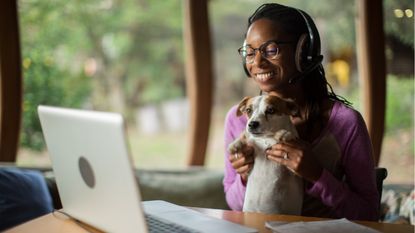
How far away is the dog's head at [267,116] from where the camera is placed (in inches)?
59.4

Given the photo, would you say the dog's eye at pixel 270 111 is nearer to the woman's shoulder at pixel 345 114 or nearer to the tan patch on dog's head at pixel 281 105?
the tan patch on dog's head at pixel 281 105

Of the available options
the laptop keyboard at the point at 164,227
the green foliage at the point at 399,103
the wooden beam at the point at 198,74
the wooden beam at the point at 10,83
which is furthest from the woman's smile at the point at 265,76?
the wooden beam at the point at 10,83

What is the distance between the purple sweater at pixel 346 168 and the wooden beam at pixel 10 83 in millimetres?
1979

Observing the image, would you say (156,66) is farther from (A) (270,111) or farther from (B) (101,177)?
(B) (101,177)

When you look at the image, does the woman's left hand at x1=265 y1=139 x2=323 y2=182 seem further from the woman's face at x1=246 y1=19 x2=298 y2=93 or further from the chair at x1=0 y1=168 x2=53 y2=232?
the chair at x1=0 y1=168 x2=53 y2=232

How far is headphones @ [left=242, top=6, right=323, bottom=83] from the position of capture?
1.61m

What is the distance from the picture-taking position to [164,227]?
4.45ft

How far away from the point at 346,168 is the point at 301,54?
0.38 m

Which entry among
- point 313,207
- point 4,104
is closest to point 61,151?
point 313,207

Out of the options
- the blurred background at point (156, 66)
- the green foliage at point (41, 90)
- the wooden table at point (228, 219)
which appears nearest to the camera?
the wooden table at point (228, 219)

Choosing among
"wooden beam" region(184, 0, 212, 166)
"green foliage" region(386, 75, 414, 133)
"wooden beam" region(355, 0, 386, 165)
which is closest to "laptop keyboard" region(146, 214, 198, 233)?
"wooden beam" region(184, 0, 212, 166)

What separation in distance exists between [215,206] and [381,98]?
1.12 meters

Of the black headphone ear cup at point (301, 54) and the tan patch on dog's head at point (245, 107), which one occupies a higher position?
the black headphone ear cup at point (301, 54)

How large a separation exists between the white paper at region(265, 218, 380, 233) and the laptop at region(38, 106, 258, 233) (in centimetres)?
11
